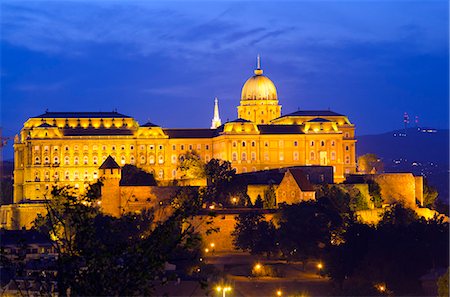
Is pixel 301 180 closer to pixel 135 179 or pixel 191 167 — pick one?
pixel 135 179

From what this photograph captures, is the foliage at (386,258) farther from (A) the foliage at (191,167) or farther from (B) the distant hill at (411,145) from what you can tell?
(B) the distant hill at (411,145)

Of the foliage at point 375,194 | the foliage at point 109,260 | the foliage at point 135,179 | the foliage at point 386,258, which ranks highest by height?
the foliage at point 135,179

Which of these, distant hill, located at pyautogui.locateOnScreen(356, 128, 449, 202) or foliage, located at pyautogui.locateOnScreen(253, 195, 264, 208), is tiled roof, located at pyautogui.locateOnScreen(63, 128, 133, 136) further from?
distant hill, located at pyautogui.locateOnScreen(356, 128, 449, 202)

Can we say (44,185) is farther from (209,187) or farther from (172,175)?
(209,187)

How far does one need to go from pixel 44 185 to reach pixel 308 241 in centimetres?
4114

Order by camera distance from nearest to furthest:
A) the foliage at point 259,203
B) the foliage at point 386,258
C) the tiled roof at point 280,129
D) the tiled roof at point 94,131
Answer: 1. the foliage at point 386,258
2. the foliage at point 259,203
3. the tiled roof at point 280,129
4. the tiled roof at point 94,131

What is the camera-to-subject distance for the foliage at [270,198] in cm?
6425

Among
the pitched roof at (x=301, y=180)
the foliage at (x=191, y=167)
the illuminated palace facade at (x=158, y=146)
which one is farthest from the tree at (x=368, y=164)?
the pitched roof at (x=301, y=180)

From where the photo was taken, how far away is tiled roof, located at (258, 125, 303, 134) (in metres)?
89.7

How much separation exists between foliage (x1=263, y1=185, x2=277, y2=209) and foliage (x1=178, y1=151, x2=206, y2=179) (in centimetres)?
961

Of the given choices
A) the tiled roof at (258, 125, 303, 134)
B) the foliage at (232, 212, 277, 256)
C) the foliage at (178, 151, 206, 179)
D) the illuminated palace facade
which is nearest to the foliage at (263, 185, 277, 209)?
the foliage at (232, 212, 277, 256)

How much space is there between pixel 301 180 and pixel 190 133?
30549 mm

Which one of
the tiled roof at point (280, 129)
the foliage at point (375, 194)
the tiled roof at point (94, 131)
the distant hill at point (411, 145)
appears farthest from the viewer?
the distant hill at point (411, 145)

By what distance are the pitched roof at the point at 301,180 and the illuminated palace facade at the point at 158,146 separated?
1986cm
